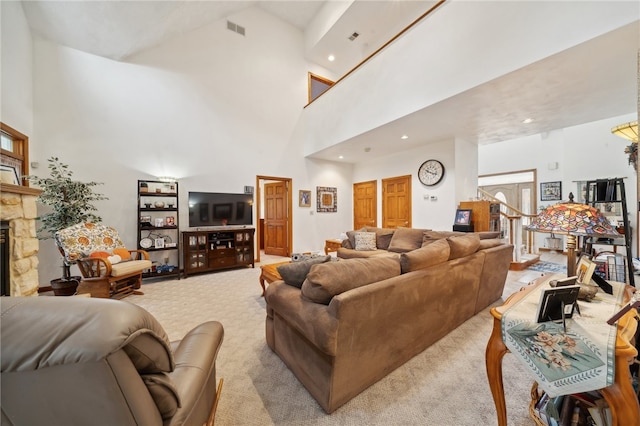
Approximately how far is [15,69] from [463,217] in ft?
23.3

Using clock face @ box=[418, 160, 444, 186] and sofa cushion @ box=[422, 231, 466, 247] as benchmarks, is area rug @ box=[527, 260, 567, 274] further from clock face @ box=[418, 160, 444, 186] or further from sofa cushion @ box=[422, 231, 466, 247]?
clock face @ box=[418, 160, 444, 186]

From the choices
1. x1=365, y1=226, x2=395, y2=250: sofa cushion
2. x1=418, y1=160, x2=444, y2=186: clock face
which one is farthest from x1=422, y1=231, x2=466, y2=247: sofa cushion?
x1=418, y1=160, x2=444, y2=186: clock face

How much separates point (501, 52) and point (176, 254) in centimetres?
578

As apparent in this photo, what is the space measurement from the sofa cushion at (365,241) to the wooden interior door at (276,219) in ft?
6.90

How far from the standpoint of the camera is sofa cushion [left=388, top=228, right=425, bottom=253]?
13.8 ft

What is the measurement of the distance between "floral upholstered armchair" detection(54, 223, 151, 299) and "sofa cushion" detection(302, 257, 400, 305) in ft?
10.2

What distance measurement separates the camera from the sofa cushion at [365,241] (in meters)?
4.66

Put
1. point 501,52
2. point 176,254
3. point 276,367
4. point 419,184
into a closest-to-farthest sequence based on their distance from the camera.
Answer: point 276,367
point 501,52
point 176,254
point 419,184

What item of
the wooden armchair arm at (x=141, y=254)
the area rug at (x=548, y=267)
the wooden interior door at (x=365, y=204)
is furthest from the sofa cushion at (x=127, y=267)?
the area rug at (x=548, y=267)

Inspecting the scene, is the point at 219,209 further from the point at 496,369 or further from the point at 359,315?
the point at 496,369

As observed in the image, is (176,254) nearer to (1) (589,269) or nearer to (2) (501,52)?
(1) (589,269)

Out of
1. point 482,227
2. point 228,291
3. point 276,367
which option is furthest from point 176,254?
point 482,227

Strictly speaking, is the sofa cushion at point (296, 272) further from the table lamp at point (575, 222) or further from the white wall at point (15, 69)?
the white wall at point (15, 69)

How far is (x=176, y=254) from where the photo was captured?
15.3 ft
